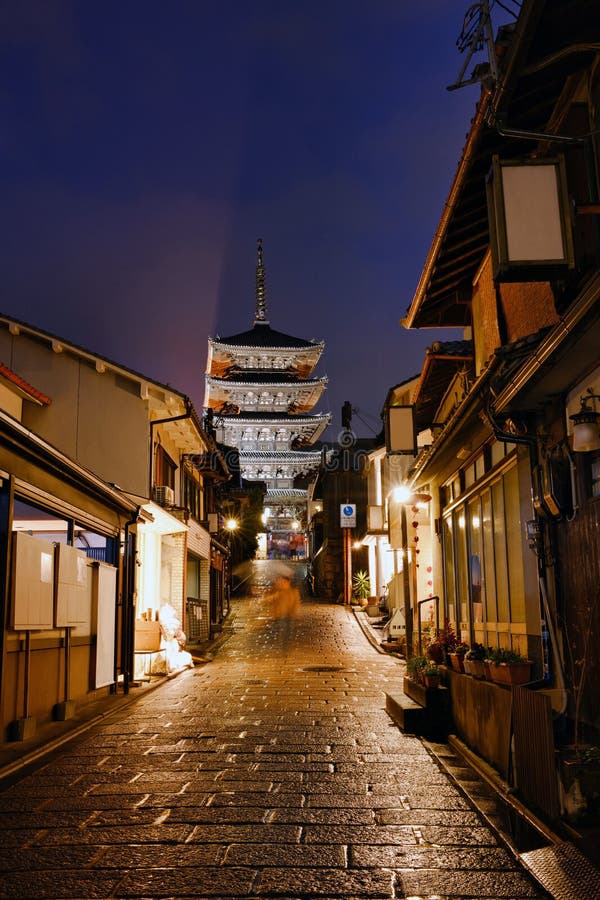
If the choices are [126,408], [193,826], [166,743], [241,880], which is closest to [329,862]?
[241,880]

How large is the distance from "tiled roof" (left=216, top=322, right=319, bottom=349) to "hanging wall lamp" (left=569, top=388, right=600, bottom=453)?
69527 millimetres

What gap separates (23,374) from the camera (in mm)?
22438

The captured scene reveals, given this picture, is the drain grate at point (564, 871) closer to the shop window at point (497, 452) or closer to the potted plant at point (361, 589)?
the shop window at point (497, 452)

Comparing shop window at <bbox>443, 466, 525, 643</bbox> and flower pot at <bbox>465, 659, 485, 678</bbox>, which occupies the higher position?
shop window at <bbox>443, 466, 525, 643</bbox>

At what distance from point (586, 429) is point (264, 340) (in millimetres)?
72361

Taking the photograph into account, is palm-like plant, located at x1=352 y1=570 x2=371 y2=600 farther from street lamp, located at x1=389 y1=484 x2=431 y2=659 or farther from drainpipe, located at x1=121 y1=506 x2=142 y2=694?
drainpipe, located at x1=121 y1=506 x2=142 y2=694

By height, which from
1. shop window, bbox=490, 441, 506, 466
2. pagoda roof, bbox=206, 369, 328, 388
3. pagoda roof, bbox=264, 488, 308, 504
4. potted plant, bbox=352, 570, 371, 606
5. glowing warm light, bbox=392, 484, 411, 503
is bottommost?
potted plant, bbox=352, 570, 371, 606

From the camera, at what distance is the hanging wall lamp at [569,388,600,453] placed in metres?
7.12

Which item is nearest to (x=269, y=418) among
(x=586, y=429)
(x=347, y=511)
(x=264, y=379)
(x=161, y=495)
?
(x=264, y=379)

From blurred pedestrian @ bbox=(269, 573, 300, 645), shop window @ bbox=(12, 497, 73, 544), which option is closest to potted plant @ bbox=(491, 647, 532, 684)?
shop window @ bbox=(12, 497, 73, 544)

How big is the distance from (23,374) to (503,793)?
18.4m

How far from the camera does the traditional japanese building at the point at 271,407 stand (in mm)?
76562

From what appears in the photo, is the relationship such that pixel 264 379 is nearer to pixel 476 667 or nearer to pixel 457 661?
pixel 457 661

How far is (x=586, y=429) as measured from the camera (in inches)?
281
